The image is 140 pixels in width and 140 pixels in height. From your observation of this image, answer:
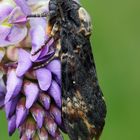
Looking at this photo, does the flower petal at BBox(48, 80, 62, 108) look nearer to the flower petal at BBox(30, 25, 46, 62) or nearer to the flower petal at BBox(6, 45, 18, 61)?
the flower petal at BBox(30, 25, 46, 62)

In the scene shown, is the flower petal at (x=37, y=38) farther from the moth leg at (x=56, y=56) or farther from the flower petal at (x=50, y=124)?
the flower petal at (x=50, y=124)

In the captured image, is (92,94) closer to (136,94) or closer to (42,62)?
(42,62)

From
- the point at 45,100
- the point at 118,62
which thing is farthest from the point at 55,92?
the point at 118,62

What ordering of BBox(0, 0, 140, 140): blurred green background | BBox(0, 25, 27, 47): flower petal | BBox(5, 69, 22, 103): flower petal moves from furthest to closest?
BBox(0, 0, 140, 140): blurred green background < BBox(0, 25, 27, 47): flower petal < BBox(5, 69, 22, 103): flower petal

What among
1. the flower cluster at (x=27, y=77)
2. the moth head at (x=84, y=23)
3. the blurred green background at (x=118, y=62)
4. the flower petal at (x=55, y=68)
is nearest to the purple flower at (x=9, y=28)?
the flower cluster at (x=27, y=77)

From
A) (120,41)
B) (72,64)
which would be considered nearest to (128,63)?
(120,41)

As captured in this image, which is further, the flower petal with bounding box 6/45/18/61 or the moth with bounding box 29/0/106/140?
the flower petal with bounding box 6/45/18/61

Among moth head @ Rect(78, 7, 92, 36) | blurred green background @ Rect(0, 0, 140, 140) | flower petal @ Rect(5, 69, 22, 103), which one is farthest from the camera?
blurred green background @ Rect(0, 0, 140, 140)

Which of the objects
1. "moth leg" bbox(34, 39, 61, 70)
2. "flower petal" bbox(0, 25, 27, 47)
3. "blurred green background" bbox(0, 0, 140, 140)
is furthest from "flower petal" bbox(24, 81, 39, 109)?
"blurred green background" bbox(0, 0, 140, 140)
